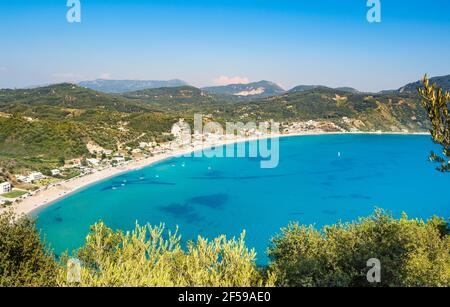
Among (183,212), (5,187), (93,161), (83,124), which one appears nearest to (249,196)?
(183,212)

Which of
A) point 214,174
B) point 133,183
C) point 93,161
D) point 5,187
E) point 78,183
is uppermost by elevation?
point 93,161

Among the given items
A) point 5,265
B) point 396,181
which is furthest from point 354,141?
point 5,265

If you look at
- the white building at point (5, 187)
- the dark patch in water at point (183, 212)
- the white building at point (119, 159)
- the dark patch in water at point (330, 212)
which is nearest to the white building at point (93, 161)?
the white building at point (119, 159)

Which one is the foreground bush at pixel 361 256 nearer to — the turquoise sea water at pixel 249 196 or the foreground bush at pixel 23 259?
the foreground bush at pixel 23 259

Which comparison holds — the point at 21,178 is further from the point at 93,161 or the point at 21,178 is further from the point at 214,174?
the point at 214,174

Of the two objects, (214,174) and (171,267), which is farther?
(214,174)

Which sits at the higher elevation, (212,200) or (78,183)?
(78,183)

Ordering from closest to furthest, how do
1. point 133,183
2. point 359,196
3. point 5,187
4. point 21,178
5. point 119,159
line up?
point 5,187
point 21,178
point 359,196
point 133,183
point 119,159

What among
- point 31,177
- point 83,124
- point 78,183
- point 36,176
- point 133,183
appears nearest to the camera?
point 31,177
